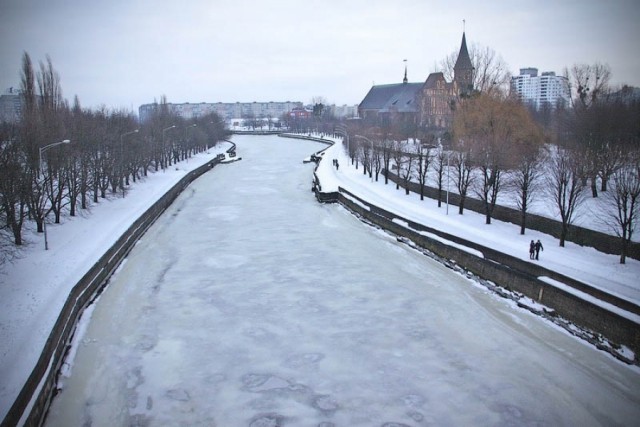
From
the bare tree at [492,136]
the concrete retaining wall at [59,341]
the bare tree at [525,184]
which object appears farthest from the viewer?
the bare tree at [492,136]

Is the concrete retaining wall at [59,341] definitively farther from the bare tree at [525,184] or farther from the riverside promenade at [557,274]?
the bare tree at [525,184]

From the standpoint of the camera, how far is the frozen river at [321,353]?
A: 13.4 metres

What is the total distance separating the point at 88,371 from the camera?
15.4 meters

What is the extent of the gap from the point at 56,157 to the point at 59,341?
59.9ft

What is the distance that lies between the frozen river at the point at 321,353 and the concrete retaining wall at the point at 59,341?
51cm

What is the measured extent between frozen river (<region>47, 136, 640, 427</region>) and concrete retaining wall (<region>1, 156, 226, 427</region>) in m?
0.51

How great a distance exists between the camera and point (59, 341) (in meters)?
16.0

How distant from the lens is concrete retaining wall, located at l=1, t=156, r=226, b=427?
12094 mm

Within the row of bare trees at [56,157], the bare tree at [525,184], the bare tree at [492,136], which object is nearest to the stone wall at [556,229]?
the bare tree at [525,184]

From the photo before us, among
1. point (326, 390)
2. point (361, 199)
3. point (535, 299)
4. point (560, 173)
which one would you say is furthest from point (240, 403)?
point (361, 199)

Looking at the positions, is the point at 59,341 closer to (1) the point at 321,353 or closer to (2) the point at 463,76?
(1) the point at 321,353

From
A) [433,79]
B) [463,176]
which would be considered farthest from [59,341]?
[433,79]

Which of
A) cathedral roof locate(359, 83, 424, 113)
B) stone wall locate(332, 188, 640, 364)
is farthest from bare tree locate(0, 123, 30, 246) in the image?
cathedral roof locate(359, 83, 424, 113)

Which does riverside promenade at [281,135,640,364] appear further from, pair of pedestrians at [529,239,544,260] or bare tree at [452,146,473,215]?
bare tree at [452,146,473,215]
